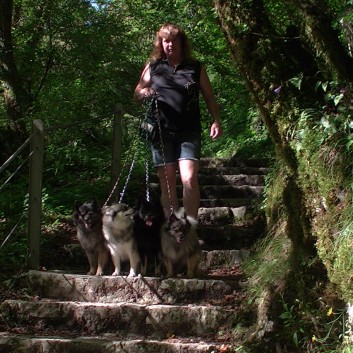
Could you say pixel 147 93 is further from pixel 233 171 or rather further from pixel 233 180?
pixel 233 171

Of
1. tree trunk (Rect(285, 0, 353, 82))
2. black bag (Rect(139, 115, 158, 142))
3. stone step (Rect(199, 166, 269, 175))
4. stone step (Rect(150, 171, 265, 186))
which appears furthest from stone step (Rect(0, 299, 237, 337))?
stone step (Rect(199, 166, 269, 175))

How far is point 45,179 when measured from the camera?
848 cm

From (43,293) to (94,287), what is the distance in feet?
1.57

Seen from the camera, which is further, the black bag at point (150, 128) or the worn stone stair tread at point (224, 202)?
the worn stone stair tread at point (224, 202)

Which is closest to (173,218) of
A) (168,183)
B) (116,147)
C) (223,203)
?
(168,183)

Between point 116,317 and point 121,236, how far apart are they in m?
0.87

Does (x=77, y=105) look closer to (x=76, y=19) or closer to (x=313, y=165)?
(x=76, y=19)

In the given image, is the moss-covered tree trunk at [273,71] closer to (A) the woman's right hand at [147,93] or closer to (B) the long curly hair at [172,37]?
(B) the long curly hair at [172,37]

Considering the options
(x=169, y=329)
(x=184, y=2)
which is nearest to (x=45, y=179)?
(x=169, y=329)

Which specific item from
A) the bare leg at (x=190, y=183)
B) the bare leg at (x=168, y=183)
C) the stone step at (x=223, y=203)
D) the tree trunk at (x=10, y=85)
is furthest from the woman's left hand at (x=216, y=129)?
the tree trunk at (x=10, y=85)

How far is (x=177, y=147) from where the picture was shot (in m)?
5.20

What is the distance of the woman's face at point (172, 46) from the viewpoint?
16.8 feet

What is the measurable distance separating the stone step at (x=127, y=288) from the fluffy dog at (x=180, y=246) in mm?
330

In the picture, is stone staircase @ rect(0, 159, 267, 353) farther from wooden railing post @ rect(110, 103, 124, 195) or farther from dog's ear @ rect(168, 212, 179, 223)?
wooden railing post @ rect(110, 103, 124, 195)
